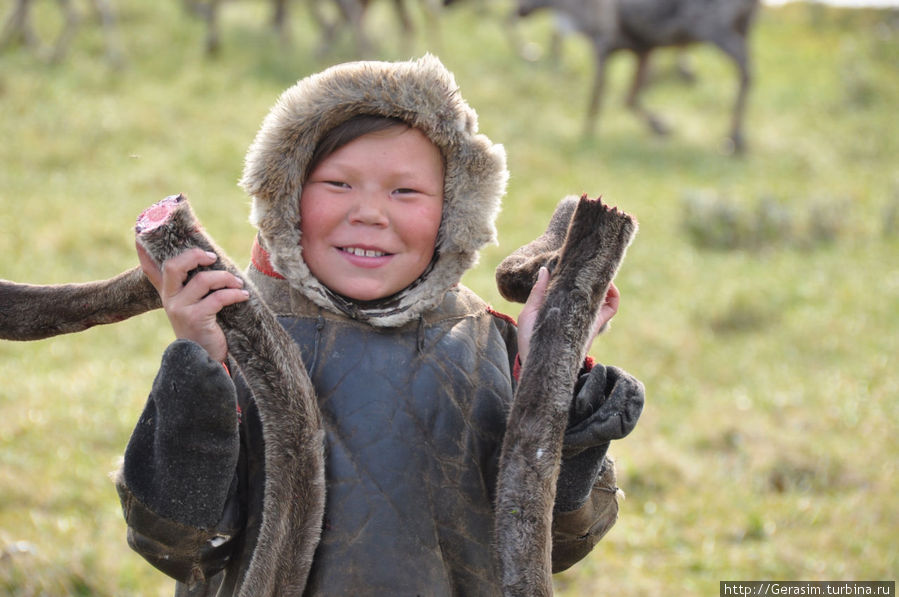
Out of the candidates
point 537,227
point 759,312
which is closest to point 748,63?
point 537,227

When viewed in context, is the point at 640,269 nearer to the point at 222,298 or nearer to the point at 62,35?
the point at 222,298

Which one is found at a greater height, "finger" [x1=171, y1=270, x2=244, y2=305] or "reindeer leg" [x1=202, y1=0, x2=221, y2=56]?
"finger" [x1=171, y1=270, x2=244, y2=305]

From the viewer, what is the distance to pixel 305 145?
69.6 inches

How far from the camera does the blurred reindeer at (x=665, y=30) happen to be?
13.0 meters

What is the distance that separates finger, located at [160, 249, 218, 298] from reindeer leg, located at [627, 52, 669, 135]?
12403 mm

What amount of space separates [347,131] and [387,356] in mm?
414

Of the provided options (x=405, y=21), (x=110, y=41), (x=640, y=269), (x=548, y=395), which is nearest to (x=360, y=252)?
(x=548, y=395)

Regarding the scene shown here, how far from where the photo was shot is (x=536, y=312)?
1791 millimetres

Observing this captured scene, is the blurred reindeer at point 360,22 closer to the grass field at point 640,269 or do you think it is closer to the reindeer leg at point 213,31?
the grass field at point 640,269

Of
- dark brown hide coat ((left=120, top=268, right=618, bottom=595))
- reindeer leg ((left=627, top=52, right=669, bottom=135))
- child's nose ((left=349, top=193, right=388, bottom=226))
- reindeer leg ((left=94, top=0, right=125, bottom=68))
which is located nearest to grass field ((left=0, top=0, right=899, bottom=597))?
reindeer leg ((left=94, top=0, right=125, bottom=68))

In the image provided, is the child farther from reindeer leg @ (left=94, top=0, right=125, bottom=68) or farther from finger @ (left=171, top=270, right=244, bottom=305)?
reindeer leg @ (left=94, top=0, right=125, bottom=68)

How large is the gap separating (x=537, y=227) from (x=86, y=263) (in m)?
3.78

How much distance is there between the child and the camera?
1665 mm

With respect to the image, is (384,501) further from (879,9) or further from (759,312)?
(879,9)
